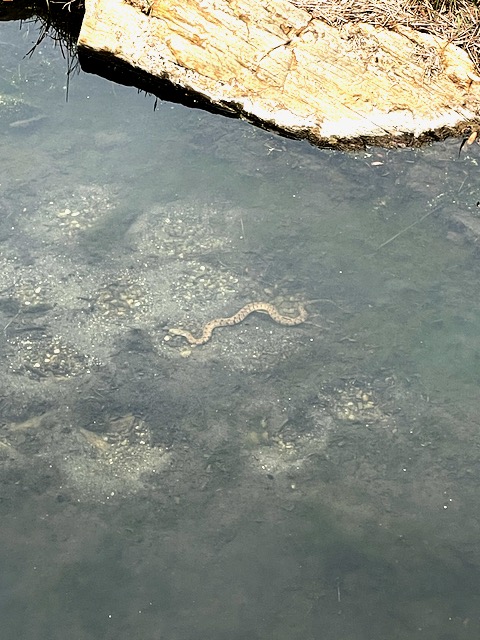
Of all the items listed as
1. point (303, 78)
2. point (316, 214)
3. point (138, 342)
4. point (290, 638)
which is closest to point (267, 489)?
point (290, 638)

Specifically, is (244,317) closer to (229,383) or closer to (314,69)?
(229,383)

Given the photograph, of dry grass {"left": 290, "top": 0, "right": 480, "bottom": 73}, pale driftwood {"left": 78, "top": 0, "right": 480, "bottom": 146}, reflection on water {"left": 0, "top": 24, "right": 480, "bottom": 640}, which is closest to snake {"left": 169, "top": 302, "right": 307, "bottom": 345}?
reflection on water {"left": 0, "top": 24, "right": 480, "bottom": 640}

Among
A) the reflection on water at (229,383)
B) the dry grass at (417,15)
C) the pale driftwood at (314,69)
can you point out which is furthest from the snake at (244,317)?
the dry grass at (417,15)

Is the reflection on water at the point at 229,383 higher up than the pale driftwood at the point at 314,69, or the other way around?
the pale driftwood at the point at 314,69

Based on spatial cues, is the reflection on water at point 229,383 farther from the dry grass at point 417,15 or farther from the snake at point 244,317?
the dry grass at point 417,15

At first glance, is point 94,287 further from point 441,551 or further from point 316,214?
point 441,551

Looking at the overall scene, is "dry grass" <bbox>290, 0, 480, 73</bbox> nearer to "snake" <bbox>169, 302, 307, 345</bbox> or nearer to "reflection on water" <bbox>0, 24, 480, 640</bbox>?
"reflection on water" <bbox>0, 24, 480, 640</bbox>
